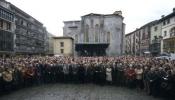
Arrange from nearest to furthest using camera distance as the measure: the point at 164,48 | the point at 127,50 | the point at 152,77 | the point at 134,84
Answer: the point at 152,77
the point at 134,84
the point at 164,48
the point at 127,50

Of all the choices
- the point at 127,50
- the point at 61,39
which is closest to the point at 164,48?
the point at 61,39

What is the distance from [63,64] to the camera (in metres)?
20.3

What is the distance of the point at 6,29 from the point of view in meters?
59.8

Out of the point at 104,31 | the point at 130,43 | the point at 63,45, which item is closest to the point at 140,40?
the point at 130,43

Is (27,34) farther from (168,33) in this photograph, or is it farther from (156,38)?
(168,33)

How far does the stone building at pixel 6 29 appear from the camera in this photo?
5636 centimetres

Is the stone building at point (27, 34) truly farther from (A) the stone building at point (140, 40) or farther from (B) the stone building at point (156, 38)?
(B) the stone building at point (156, 38)

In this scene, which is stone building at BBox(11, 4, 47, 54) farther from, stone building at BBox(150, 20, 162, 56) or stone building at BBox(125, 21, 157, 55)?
stone building at BBox(150, 20, 162, 56)

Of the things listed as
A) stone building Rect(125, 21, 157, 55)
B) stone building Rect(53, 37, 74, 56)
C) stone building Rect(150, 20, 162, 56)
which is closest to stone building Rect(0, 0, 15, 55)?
stone building Rect(53, 37, 74, 56)

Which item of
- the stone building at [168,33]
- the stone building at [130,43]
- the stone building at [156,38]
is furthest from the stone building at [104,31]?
the stone building at [130,43]

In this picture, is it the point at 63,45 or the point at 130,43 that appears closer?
the point at 63,45

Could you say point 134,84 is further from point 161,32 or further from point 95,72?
point 161,32

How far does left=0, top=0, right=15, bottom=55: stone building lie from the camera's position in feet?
185

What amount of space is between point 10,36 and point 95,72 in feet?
154
